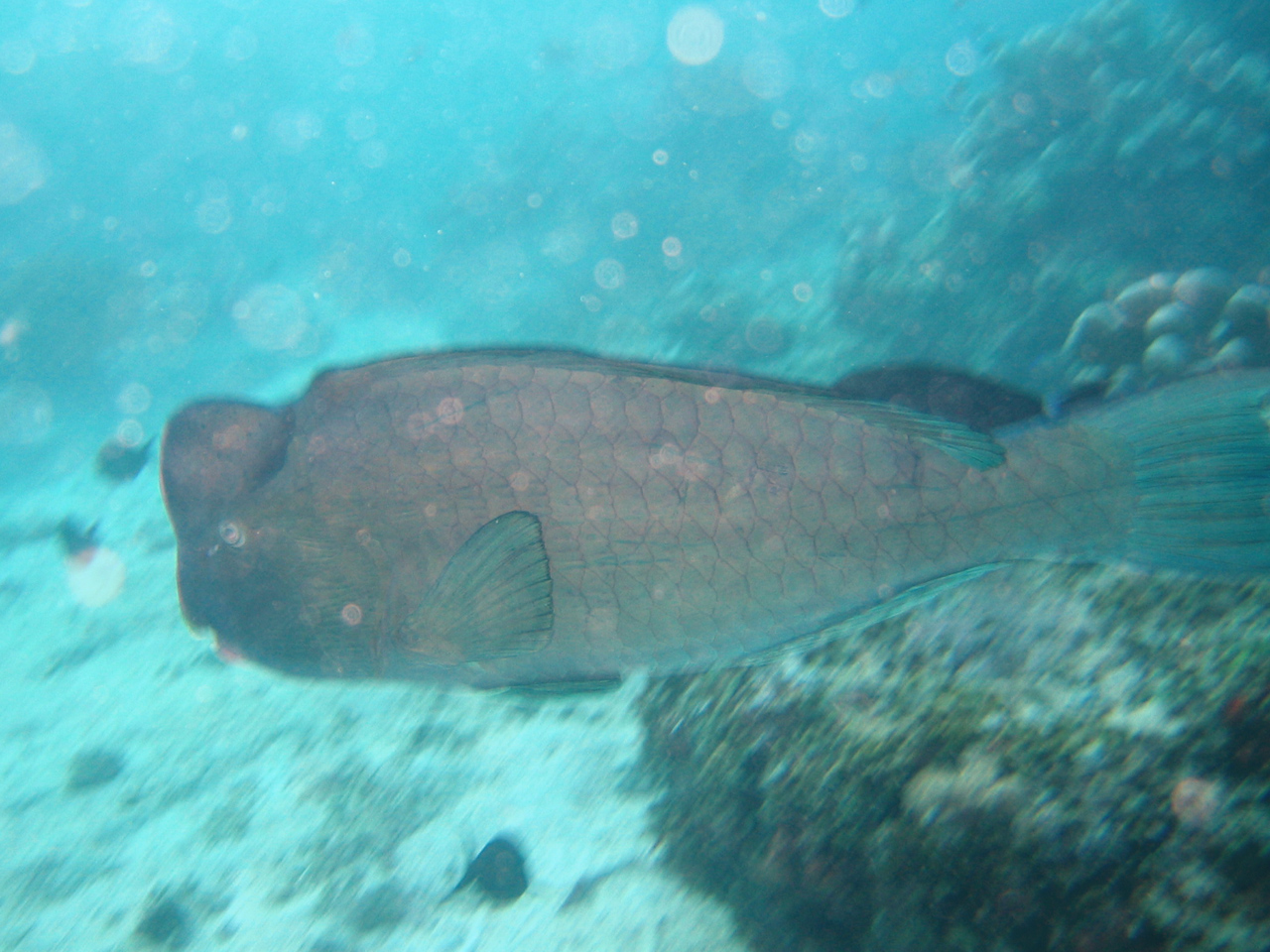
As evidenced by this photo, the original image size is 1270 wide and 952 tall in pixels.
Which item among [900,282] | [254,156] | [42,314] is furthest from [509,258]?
[254,156]

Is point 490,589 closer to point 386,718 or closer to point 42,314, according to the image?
point 386,718

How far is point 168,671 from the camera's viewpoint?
7.57 meters

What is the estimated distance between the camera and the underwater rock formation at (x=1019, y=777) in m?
1.28

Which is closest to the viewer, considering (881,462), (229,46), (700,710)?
(881,462)

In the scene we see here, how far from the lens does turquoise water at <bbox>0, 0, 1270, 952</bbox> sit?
4.04 m

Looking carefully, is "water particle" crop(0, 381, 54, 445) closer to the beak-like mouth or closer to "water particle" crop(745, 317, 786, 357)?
"water particle" crop(745, 317, 786, 357)

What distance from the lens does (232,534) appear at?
1.84 meters

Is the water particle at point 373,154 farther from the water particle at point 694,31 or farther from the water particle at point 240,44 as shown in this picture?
the water particle at point 694,31

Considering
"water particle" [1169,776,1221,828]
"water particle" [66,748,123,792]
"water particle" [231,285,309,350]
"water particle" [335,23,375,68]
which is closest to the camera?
"water particle" [1169,776,1221,828]

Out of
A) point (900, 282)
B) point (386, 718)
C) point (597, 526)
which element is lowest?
point (386, 718)

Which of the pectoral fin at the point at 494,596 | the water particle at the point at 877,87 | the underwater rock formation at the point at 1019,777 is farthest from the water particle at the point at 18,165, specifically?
the water particle at the point at 877,87

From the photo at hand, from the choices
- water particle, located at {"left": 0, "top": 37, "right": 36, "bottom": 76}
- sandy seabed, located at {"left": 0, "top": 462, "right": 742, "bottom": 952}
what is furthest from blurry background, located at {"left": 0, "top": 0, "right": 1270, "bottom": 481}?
sandy seabed, located at {"left": 0, "top": 462, "right": 742, "bottom": 952}

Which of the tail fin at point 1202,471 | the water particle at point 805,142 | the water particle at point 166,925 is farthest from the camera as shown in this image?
the water particle at point 805,142

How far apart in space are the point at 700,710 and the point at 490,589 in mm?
1918
